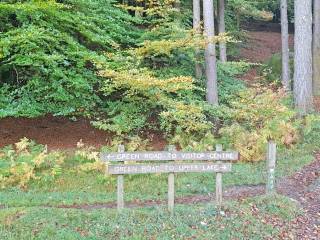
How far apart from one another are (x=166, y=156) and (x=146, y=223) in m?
1.20

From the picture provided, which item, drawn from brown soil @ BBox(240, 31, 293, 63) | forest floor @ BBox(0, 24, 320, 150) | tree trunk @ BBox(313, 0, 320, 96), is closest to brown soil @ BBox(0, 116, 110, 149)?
forest floor @ BBox(0, 24, 320, 150)

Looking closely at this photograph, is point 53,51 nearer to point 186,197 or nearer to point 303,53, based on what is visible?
point 186,197

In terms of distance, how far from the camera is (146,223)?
23.3 feet

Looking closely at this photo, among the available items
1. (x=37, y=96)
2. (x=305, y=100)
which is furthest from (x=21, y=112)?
(x=305, y=100)

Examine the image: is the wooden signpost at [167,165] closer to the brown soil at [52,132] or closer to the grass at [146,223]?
the grass at [146,223]

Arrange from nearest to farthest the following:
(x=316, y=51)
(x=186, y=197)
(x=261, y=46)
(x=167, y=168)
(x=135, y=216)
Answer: (x=135, y=216)
(x=167, y=168)
(x=186, y=197)
(x=316, y=51)
(x=261, y=46)

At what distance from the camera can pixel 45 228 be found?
6836 millimetres

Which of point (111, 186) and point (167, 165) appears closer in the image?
Answer: point (167, 165)

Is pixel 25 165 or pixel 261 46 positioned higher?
pixel 261 46

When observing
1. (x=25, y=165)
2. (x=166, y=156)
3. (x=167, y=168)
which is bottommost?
(x=25, y=165)

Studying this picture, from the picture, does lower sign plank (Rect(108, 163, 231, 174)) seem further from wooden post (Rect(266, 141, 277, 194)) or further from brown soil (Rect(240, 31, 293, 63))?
brown soil (Rect(240, 31, 293, 63))

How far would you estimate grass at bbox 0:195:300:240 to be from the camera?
268 inches

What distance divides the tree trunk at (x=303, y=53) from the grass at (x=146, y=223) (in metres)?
6.59

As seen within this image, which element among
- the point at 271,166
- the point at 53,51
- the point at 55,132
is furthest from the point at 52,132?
the point at 271,166
